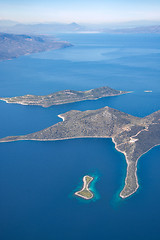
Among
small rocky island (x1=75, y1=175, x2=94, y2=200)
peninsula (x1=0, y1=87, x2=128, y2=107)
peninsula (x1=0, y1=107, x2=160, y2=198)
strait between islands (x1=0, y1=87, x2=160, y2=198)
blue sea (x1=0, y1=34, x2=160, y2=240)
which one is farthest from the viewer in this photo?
peninsula (x1=0, y1=87, x2=128, y2=107)

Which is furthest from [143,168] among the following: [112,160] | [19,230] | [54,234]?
[19,230]

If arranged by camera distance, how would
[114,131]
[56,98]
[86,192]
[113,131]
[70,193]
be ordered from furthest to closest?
[56,98]
[113,131]
[114,131]
[70,193]
[86,192]

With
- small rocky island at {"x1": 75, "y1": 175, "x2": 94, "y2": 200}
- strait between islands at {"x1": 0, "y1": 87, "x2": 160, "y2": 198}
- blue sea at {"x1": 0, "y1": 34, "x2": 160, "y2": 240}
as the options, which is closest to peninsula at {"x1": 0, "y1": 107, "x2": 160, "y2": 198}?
strait between islands at {"x1": 0, "y1": 87, "x2": 160, "y2": 198}

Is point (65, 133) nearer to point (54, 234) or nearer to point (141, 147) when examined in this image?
point (141, 147)

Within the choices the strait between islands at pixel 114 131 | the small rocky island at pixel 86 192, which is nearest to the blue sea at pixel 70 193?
the small rocky island at pixel 86 192

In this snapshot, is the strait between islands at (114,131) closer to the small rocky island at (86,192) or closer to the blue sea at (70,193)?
the blue sea at (70,193)

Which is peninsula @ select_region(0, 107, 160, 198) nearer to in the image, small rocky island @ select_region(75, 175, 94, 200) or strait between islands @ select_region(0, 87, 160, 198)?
strait between islands @ select_region(0, 87, 160, 198)

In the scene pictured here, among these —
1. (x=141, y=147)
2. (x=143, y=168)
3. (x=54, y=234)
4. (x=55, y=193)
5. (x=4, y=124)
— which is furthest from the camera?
(x=4, y=124)

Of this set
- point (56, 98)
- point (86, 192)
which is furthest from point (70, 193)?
point (56, 98)

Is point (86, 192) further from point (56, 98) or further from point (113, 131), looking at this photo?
point (56, 98)
